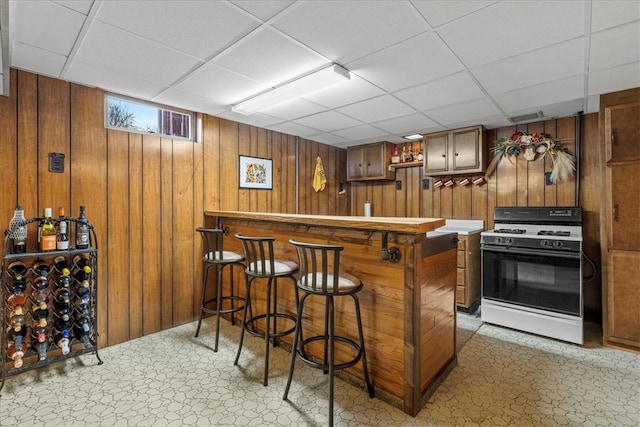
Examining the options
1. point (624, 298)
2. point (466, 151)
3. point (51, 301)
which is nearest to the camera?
point (51, 301)

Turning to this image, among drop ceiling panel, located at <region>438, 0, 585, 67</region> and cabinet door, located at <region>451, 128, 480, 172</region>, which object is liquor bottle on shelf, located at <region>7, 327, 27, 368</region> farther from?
cabinet door, located at <region>451, 128, 480, 172</region>

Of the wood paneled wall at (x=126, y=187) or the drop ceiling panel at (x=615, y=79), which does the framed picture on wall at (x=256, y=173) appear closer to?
the wood paneled wall at (x=126, y=187)

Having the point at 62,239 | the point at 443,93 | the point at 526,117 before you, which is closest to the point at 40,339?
the point at 62,239

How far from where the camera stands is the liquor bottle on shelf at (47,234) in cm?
251

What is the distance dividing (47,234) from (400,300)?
9.44 ft

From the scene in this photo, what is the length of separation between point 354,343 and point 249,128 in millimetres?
3146

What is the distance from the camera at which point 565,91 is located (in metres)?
2.94

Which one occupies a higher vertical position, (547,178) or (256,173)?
(256,173)

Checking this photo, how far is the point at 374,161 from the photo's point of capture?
5285 mm

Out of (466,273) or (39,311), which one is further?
(466,273)

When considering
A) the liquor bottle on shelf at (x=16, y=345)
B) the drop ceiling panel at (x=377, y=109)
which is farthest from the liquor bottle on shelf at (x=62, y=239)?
the drop ceiling panel at (x=377, y=109)

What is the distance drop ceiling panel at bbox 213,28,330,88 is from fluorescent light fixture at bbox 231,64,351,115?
0.07 metres

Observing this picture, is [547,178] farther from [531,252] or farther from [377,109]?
[377,109]

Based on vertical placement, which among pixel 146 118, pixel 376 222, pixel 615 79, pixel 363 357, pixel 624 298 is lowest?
pixel 363 357
